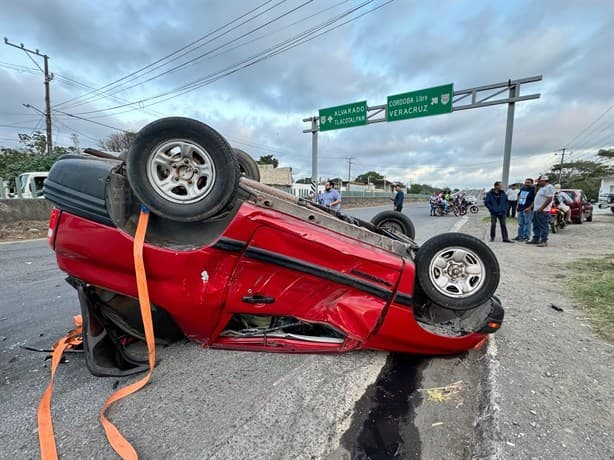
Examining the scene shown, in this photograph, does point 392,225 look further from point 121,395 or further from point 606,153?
point 606,153

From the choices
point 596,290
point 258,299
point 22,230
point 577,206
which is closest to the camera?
point 258,299

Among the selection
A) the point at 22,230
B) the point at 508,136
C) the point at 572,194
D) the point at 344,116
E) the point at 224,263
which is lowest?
the point at 22,230

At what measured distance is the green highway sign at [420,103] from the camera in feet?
39.2

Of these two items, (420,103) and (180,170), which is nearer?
(180,170)

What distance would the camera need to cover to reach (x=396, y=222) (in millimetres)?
3871

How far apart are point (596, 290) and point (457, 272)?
106 inches

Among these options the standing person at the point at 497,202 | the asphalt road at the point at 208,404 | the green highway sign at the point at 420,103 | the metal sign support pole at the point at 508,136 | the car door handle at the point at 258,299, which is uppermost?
the green highway sign at the point at 420,103

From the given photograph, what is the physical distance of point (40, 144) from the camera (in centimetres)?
2605

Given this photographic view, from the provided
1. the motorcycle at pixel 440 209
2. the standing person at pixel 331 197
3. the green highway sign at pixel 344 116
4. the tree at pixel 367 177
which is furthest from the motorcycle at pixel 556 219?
the tree at pixel 367 177

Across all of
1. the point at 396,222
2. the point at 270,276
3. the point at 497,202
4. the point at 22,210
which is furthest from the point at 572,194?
the point at 22,210

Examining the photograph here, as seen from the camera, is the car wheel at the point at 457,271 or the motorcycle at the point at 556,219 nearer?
the car wheel at the point at 457,271

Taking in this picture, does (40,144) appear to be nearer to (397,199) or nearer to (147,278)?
(397,199)

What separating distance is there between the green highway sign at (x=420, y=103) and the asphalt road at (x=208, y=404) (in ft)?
40.1

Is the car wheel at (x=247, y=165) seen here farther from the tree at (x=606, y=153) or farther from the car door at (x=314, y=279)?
the tree at (x=606, y=153)
